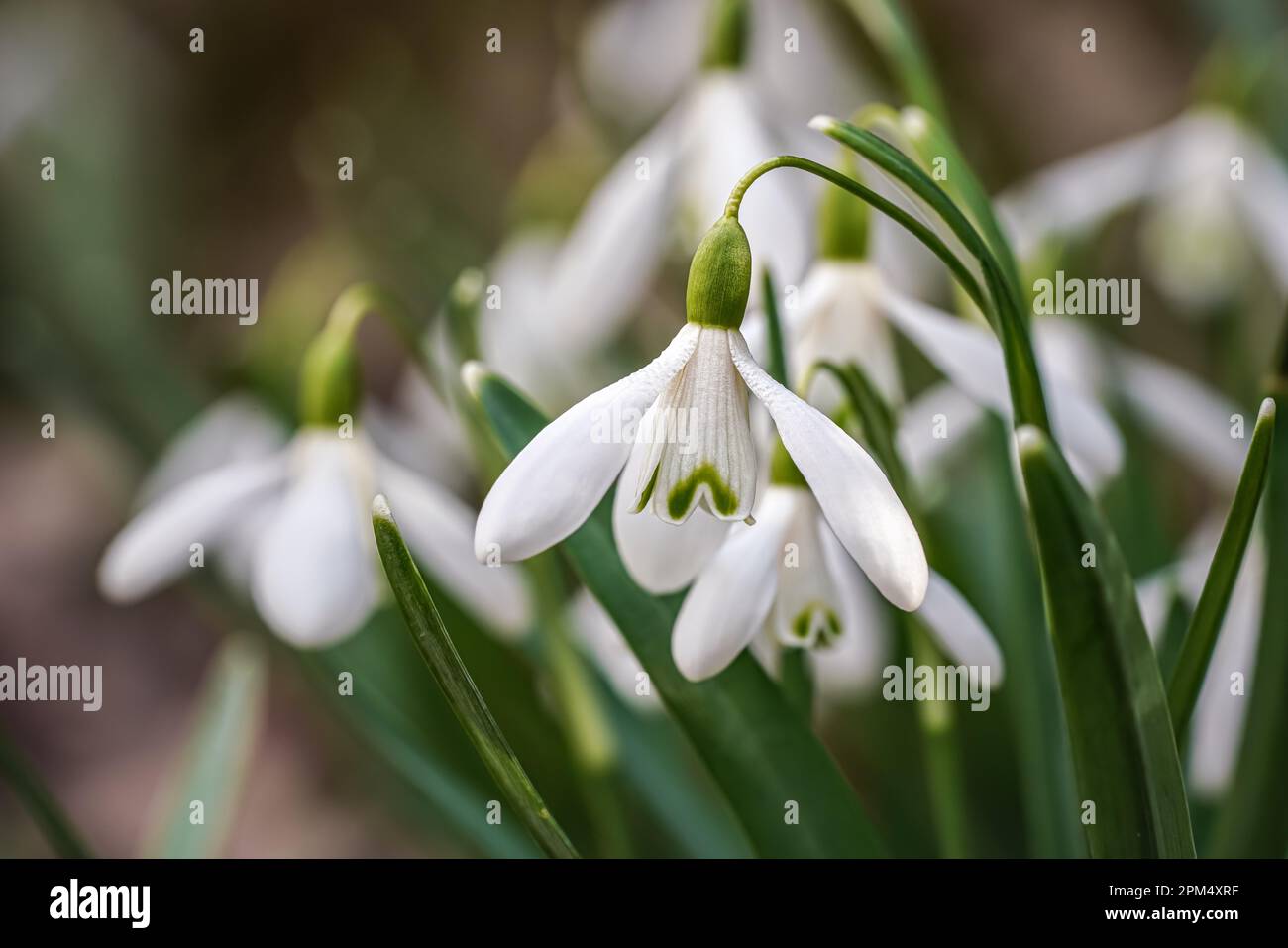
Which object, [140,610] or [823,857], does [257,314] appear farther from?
[823,857]

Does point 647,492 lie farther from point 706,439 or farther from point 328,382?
point 328,382

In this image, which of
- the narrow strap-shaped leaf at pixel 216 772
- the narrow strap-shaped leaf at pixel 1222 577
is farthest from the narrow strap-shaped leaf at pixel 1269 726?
the narrow strap-shaped leaf at pixel 216 772

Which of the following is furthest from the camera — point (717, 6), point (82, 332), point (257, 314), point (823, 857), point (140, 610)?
point (140, 610)

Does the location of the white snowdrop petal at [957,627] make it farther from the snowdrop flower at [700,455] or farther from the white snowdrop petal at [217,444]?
the white snowdrop petal at [217,444]

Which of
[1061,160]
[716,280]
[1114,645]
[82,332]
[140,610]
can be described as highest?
[1061,160]

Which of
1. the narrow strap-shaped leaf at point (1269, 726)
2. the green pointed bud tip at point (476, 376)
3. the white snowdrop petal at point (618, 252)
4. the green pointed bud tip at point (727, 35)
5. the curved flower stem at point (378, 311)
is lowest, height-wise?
the narrow strap-shaped leaf at point (1269, 726)

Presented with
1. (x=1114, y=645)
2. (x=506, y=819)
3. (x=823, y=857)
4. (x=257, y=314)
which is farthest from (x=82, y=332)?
(x=1114, y=645)

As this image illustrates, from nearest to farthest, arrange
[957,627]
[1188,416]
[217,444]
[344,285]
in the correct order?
[957,627] → [1188,416] → [217,444] → [344,285]

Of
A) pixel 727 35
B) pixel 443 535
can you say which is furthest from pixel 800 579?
pixel 727 35
